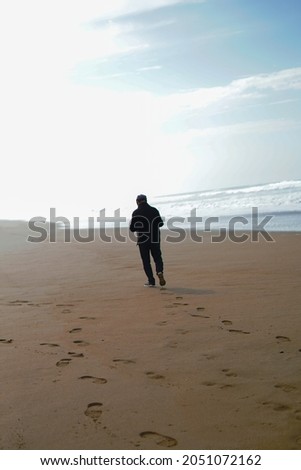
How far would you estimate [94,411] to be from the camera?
161 inches

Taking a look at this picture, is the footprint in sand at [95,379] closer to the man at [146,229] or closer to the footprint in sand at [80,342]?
the footprint in sand at [80,342]

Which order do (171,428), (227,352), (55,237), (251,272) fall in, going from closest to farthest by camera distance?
1. (171,428)
2. (227,352)
3. (251,272)
4. (55,237)

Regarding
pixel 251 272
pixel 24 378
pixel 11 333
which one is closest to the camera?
pixel 24 378

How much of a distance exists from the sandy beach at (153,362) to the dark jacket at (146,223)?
0.98m

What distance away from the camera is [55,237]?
2012 cm

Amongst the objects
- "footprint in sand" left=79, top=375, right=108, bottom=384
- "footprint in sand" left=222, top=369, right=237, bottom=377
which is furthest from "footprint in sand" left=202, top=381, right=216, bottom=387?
"footprint in sand" left=79, top=375, right=108, bottom=384

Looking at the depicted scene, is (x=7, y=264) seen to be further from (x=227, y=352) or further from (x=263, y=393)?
(x=263, y=393)

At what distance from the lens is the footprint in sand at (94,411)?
398 cm

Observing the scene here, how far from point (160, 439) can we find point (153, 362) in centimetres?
157

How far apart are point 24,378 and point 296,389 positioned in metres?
2.51

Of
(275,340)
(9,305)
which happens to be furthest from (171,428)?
(9,305)

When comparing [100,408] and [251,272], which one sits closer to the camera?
[100,408]

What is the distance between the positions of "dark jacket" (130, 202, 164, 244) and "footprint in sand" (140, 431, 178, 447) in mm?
6226

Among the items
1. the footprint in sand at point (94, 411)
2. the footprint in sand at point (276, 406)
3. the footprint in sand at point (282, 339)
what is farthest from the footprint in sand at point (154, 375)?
the footprint in sand at point (282, 339)
